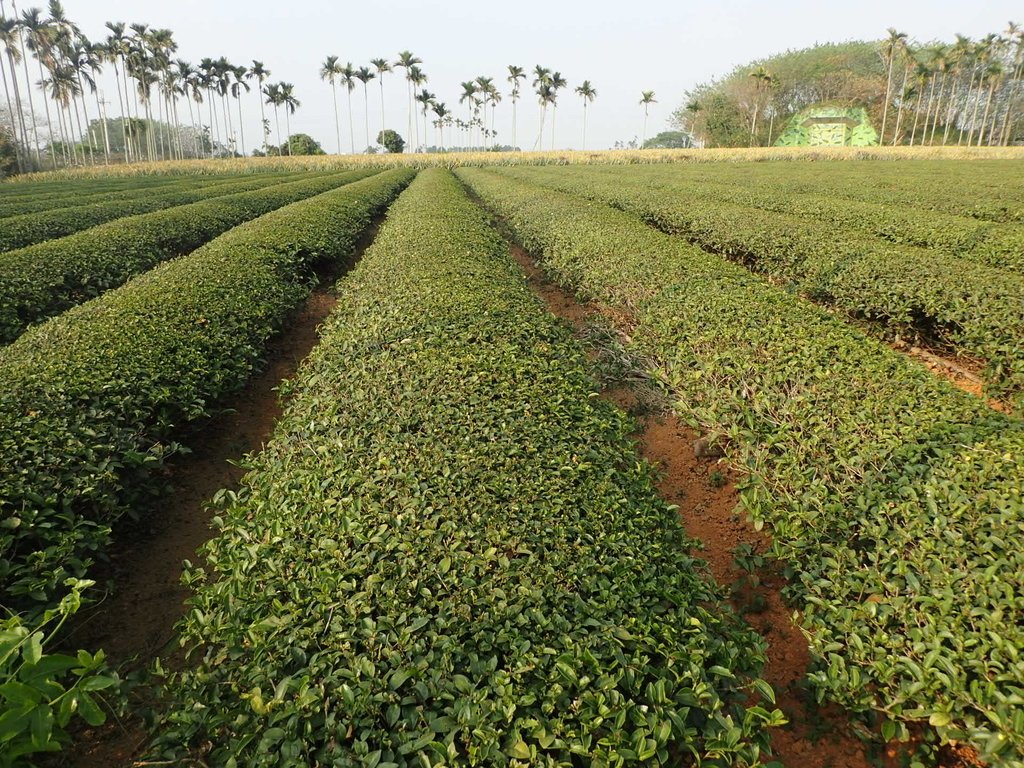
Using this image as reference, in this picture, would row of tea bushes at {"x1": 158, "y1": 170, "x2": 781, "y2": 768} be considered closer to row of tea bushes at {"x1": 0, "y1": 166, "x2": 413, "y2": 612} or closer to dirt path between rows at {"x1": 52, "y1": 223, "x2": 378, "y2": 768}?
dirt path between rows at {"x1": 52, "y1": 223, "x2": 378, "y2": 768}

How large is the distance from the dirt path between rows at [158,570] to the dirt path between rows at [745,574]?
9.55 ft

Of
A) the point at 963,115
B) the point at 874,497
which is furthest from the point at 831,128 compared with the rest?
the point at 874,497

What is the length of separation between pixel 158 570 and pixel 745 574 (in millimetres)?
3991

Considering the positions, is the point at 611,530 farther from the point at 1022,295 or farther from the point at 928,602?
the point at 1022,295

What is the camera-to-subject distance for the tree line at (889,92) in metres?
56.5

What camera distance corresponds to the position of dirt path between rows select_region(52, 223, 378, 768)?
2600 millimetres

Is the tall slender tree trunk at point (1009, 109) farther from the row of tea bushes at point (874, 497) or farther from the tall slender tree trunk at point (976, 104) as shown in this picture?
the row of tea bushes at point (874, 497)

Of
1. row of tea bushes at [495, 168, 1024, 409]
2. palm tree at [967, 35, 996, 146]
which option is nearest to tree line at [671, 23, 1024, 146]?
palm tree at [967, 35, 996, 146]

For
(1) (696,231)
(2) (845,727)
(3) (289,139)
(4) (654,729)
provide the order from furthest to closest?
(3) (289,139) < (1) (696,231) < (2) (845,727) < (4) (654,729)

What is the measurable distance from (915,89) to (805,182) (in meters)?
54.5

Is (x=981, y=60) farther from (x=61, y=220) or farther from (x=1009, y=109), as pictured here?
(x=61, y=220)

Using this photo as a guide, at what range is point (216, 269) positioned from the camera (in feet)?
24.8

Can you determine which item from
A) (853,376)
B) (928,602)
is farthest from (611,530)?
(853,376)

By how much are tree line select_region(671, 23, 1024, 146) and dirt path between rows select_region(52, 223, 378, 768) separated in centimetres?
6792
